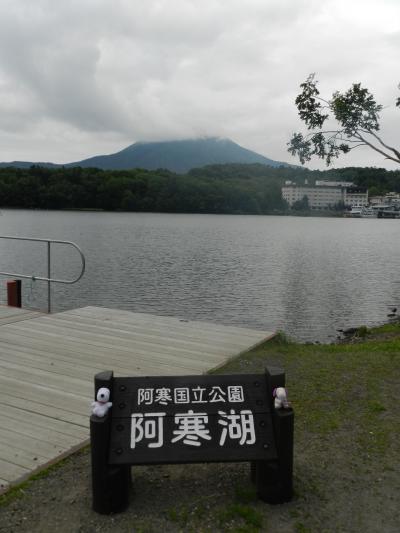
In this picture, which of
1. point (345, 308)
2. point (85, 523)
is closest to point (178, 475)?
point (85, 523)

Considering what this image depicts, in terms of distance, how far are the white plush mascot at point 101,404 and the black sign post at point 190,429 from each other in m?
0.03

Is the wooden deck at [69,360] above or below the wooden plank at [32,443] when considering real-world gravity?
above

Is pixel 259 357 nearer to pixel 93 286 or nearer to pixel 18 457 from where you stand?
pixel 18 457

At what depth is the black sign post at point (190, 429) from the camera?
274 centimetres

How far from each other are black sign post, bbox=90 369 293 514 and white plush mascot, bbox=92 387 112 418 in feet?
0.11

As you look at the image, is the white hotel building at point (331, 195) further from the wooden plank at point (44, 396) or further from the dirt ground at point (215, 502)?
the dirt ground at point (215, 502)

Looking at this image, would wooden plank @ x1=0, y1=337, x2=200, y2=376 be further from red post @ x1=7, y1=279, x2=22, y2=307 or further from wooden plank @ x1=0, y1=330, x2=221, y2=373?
red post @ x1=7, y1=279, x2=22, y2=307

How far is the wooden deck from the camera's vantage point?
3682 millimetres

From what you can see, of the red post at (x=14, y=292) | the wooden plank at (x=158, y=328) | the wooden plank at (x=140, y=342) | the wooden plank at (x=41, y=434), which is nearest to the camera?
the wooden plank at (x=41, y=434)

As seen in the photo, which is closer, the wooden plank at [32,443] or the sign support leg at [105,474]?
the sign support leg at [105,474]

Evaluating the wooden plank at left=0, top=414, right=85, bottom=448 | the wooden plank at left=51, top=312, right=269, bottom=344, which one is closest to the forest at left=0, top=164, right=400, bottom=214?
the wooden plank at left=51, top=312, right=269, bottom=344

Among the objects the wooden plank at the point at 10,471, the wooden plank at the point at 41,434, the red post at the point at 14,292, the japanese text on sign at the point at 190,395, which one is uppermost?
the japanese text on sign at the point at 190,395

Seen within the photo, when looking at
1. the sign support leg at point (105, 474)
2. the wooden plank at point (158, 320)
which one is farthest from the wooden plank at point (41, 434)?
the wooden plank at point (158, 320)

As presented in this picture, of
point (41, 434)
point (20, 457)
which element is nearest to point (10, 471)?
point (20, 457)
